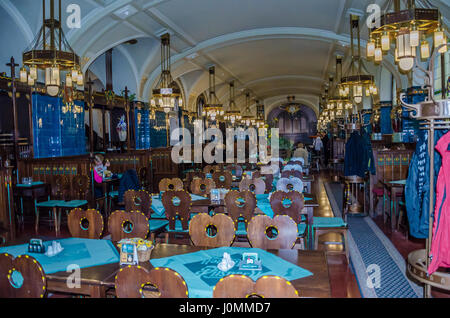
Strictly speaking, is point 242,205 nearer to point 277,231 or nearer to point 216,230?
point 216,230

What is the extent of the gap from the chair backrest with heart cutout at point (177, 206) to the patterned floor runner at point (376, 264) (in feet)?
7.14

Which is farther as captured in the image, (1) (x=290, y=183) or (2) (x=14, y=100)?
(2) (x=14, y=100)

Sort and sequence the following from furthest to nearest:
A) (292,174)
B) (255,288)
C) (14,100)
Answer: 1. (14,100)
2. (292,174)
3. (255,288)

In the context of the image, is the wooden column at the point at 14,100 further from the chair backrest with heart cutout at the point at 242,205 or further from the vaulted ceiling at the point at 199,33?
the chair backrest with heart cutout at the point at 242,205

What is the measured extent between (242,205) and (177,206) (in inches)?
32.7

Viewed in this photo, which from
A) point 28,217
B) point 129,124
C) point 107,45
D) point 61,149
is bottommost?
point 28,217

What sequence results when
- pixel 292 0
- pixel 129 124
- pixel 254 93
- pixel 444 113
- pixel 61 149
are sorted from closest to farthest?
pixel 444 113 → pixel 292 0 → pixel 61 149 → pixel 129 124 → pixel 254 93

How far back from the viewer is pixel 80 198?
7133mm

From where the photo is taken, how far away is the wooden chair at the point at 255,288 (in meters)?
Result: 1.81

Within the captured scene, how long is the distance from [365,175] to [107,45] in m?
7.13

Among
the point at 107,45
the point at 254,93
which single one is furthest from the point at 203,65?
the point at 254,93

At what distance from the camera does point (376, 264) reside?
4.63 metres

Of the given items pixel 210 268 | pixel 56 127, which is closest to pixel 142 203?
pixel 210 268
